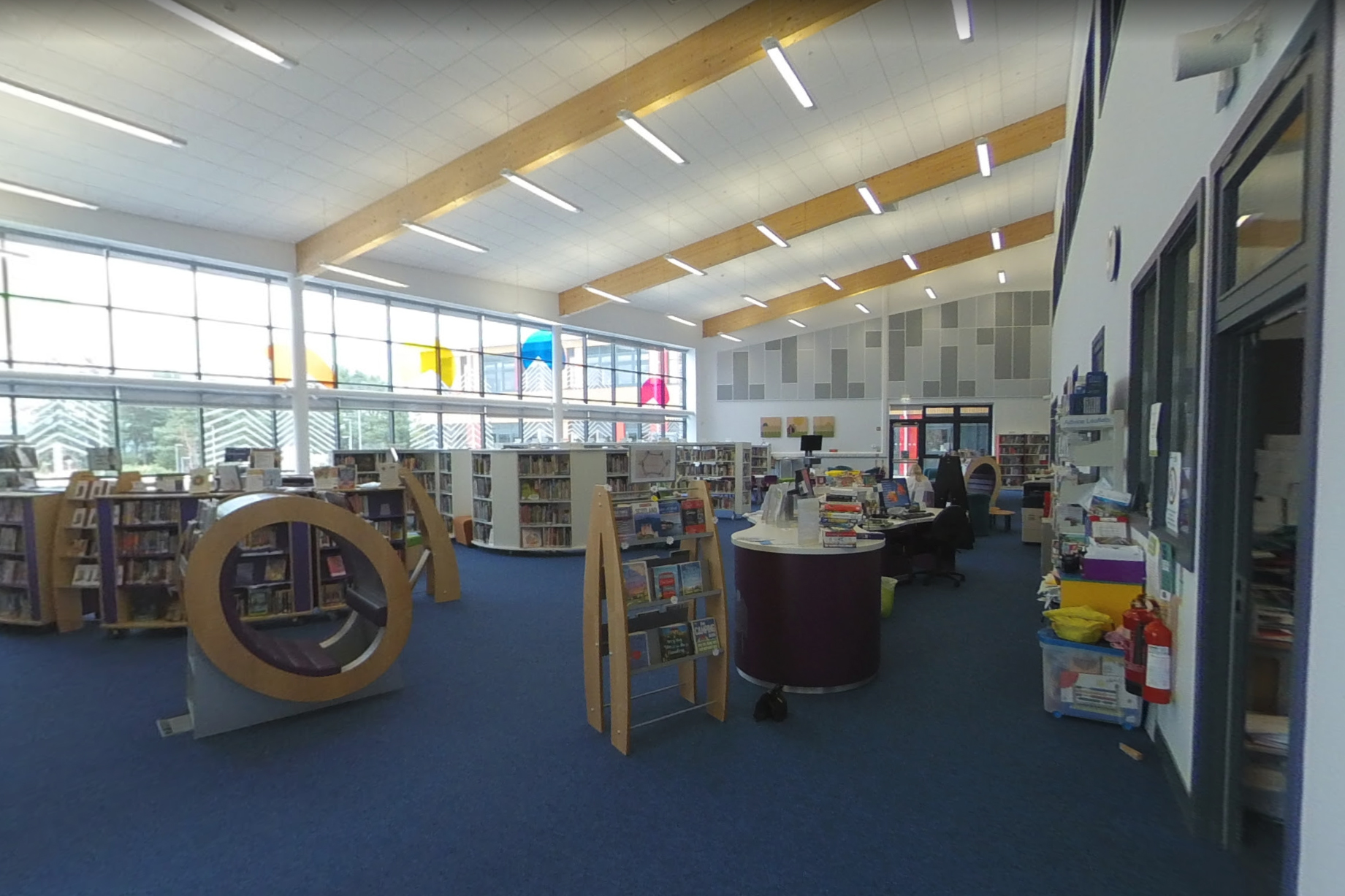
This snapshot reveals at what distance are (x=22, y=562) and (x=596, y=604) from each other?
6265 millimetres

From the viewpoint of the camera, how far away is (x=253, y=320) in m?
11.0

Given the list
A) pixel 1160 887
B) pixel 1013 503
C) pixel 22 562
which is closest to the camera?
pixel 1160 887

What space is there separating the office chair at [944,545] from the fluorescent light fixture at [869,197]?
5.35 m

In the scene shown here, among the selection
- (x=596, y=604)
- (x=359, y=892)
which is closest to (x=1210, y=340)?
(x=596, y=604)

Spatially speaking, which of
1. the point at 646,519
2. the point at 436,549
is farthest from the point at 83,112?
the point at 646,519

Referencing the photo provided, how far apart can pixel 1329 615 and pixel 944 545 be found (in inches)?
228

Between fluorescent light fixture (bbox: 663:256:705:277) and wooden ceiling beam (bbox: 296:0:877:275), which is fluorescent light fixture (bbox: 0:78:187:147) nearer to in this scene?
wooden ceiling beam (bbox: 296:0:877:275)

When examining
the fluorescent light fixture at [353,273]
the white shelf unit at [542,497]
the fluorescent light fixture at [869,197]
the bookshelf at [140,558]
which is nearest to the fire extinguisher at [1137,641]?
the bookshelf at [140,558]

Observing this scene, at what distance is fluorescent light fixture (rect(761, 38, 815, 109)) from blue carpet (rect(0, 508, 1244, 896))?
5.46m

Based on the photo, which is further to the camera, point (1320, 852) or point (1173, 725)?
point (1173, 725)

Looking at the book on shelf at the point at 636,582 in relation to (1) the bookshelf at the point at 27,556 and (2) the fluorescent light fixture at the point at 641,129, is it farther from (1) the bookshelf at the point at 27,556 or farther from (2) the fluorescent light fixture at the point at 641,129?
(1) the bookshelf at the point at 27,556

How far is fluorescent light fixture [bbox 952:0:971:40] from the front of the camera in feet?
17.6

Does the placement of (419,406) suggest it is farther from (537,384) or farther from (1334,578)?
(1334,578)

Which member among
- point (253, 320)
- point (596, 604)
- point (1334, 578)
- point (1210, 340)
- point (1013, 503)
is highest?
point (253, 320)
